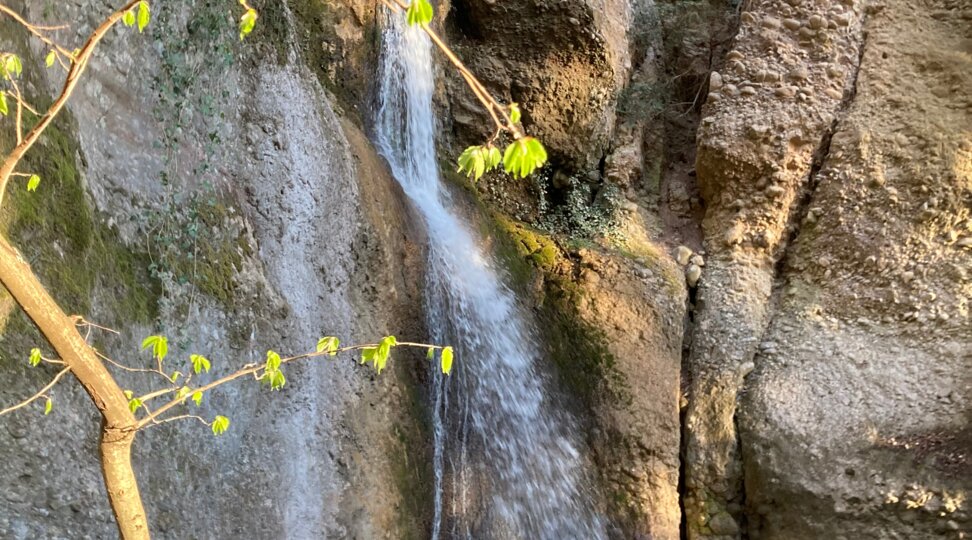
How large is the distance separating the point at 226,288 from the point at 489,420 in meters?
2.46

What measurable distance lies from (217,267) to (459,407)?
2.27m

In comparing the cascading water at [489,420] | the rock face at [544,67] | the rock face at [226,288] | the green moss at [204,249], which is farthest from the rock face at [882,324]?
the green moss at [204,249]

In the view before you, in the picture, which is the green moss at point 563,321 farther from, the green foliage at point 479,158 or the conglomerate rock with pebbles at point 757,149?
the green foliage at point 479,158

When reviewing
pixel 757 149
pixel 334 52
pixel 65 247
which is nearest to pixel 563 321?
pixel 757 149

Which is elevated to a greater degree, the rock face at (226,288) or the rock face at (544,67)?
the rock face at (544,67)

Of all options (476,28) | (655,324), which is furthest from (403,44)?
(655,324)

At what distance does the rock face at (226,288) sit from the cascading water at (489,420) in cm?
33

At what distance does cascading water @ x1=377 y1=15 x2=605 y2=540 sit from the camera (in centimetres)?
518

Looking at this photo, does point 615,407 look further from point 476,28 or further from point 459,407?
point 476,28

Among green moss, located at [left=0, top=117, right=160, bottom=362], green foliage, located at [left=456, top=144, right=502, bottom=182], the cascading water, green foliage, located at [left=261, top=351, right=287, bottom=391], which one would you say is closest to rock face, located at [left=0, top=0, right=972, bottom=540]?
green moss, located at [left=0, top=117, right=160, bottom=362]

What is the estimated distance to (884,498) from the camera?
5.11m

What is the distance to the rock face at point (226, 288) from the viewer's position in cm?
281

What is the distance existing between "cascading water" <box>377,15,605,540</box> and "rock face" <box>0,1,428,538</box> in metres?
0.33

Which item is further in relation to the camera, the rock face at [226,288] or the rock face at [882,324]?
the rock face at [882,324]
